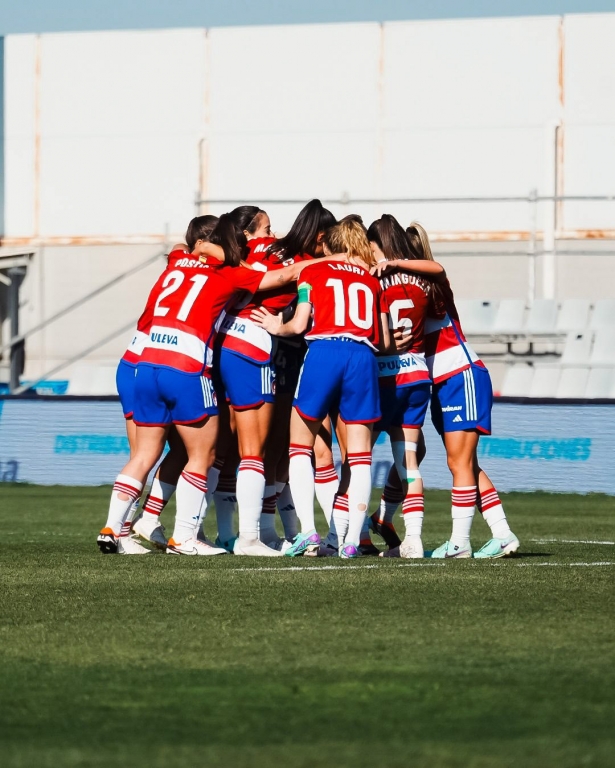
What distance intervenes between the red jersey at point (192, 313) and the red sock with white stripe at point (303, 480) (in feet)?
2.19

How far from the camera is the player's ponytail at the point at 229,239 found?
25.1 feet

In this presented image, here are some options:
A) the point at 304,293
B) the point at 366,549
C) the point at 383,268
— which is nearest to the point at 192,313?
the point at 304,293

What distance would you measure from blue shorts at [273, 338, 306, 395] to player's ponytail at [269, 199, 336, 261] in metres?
0.58

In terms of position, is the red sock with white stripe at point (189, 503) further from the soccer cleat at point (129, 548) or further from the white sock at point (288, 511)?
the white sock at point (288, 511)

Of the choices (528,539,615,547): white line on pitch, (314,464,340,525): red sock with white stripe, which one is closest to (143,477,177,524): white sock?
(314,464,340,525): red sock with white stripe

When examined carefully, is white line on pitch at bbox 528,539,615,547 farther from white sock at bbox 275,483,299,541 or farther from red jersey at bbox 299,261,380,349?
red jersey at bbox 299,261,380,349

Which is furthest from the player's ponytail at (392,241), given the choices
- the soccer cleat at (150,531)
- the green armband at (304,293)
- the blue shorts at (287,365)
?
the soccer cleat at (150,531)

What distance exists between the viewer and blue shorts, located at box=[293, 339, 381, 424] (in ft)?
23.8

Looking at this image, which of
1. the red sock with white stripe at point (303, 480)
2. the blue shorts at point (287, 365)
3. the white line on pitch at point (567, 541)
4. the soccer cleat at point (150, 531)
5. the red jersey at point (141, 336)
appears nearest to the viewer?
the red sock with white stripe at point (303, 480)

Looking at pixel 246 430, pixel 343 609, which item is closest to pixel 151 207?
pixel 246 430

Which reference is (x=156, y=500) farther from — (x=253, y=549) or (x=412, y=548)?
(x=412, y=548)

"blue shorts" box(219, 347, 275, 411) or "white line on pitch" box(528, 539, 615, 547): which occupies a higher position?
"blue shorts" box(219, 347, 275, 411)

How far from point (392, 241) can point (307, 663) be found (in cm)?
388

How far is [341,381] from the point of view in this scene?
23.9ft
